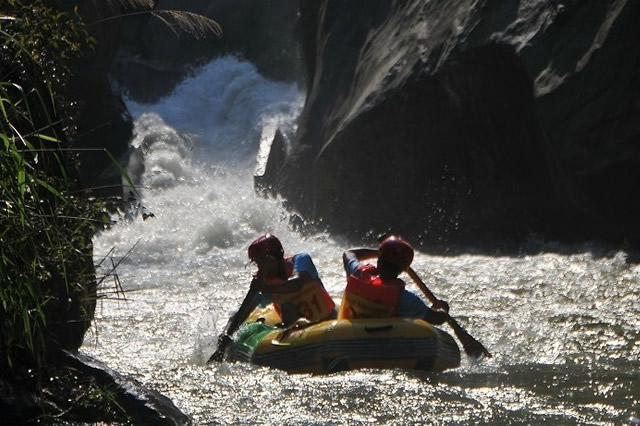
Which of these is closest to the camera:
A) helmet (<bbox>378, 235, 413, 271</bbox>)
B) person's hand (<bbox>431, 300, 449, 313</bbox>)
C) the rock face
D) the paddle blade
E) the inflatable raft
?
the inflatable raft

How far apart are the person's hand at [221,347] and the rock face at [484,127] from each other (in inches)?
195

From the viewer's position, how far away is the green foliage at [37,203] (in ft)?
14.9

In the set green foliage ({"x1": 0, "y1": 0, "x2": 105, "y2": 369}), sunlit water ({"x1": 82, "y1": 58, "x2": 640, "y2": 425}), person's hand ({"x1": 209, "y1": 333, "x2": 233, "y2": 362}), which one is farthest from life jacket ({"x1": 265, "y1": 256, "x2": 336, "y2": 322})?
green foliage ({"x1": 0, "y1": 0, "x2": 105, "y2": 369})

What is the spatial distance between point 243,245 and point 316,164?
146cm

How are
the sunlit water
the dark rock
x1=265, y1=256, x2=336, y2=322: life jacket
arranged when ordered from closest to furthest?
the dark rock
the sunlit water
x1=265, y1=256, x2=336, y2=322: life jacket

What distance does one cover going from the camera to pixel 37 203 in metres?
4.65

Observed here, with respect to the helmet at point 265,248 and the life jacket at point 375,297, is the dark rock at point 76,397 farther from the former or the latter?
the helmet at point 265,248

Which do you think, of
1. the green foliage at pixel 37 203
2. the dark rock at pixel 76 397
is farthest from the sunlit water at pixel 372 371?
the dark rock at pixel 76 397

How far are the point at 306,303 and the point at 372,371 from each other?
114 cm

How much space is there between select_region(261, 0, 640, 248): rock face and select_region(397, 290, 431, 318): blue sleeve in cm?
436

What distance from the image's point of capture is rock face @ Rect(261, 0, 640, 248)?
39.4ft

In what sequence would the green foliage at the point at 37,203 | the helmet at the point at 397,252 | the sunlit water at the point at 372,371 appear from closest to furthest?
the green foliage at the point at 37,203 < the sunlit water at the point at 372,371 < the helmet at the point at 397,252

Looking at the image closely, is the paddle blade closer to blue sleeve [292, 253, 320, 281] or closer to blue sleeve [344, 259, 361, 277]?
blue sleeve [344, 259, 361, 277]

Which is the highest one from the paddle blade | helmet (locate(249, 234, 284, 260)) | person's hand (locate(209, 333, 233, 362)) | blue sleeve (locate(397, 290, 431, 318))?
helmet (locate(249, 234, 284, 260))
